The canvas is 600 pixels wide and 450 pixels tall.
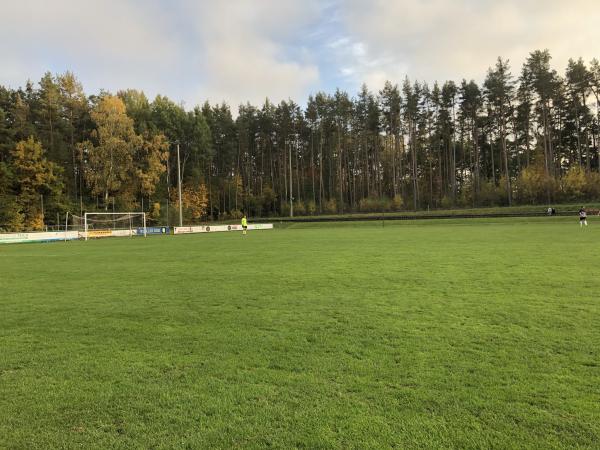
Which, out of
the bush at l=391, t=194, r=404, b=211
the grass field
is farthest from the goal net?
the bush at l=391, t=194, r=404, b=211

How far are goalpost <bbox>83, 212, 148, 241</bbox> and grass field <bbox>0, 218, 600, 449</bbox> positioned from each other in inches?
1338

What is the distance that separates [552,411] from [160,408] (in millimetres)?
3296

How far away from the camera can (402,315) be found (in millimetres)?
6824

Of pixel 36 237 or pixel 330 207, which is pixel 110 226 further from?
pixel 330 207

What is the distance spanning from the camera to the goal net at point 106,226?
4102cm

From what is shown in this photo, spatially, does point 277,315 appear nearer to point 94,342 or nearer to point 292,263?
point 94,342

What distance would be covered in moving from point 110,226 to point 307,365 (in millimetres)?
43642

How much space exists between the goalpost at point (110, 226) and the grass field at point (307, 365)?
34.0 meters

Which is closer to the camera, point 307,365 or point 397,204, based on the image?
point 307,365

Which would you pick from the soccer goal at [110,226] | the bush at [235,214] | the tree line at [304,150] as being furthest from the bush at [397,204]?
the soccer goal at [110,226]

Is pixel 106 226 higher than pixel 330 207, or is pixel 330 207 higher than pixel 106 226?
pixel 330 207

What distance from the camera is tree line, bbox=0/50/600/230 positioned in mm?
55406

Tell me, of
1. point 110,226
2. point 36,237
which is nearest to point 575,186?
point 110,226

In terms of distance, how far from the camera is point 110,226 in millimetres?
43781
